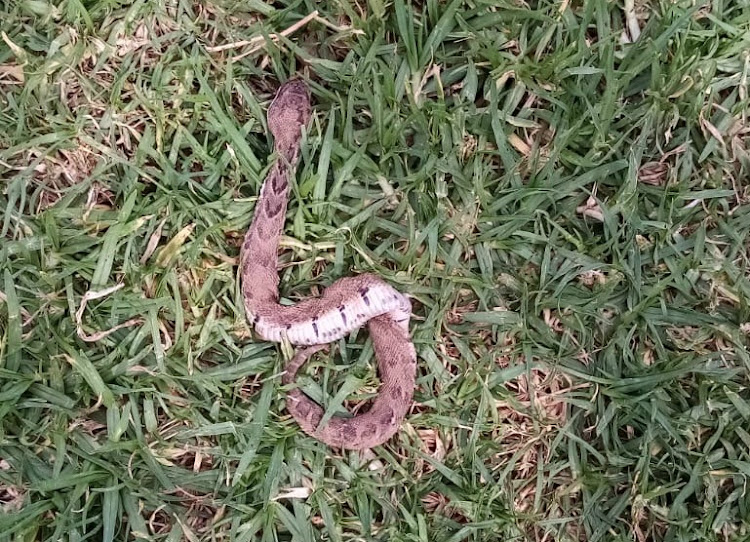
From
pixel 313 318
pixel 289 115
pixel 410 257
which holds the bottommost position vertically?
pixel 313 318

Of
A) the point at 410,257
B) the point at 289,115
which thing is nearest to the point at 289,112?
the point at 289,115

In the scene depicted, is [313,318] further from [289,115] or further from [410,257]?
[289,115]

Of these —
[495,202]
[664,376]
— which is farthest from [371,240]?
[664,376]

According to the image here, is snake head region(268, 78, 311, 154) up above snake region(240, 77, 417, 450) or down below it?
above

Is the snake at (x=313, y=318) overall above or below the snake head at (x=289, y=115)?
below

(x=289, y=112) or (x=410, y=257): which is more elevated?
(x=289, y=112)
